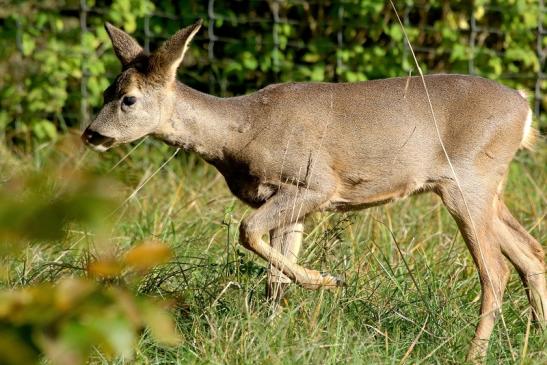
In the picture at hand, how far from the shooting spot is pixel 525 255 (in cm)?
489

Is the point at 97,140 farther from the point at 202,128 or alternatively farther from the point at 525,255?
the point at 525,255

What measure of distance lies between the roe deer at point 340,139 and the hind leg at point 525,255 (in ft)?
0.06

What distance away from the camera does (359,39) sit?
8.02 m

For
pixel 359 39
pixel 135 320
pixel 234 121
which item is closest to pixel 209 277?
pixel 234 121

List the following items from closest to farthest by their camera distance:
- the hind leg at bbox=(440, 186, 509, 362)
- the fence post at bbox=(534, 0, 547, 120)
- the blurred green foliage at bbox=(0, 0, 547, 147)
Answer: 1. the hind leg at bbox=(440, 186, 509, 362)
2. the fence post at bbox=(534, 0, 547, 120)
3. the blurred green foliage at bbox=(0, 0, 547, 147)

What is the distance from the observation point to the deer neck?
→ 4.67m

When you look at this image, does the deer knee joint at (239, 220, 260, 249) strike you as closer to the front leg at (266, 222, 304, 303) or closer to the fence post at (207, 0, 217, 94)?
the front leg at (266, 222, 304, 303)

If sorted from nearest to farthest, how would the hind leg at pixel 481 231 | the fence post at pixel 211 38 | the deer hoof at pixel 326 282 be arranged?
the deer hoof at pixel 326 282 → the hind leg at pixel 481 231 → the fence post at pixel 211 38

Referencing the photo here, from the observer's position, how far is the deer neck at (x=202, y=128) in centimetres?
467

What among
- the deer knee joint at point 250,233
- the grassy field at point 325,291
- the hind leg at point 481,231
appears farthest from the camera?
the hind leg at point 481,231

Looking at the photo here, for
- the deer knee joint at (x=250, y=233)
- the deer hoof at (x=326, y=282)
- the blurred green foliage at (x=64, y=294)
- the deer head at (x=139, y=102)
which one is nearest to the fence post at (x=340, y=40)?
the deer head at (x=139, y=102)

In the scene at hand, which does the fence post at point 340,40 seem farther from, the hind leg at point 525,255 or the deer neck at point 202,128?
the deer neck at point 202,128

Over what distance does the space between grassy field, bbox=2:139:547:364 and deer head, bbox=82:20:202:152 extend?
24cm

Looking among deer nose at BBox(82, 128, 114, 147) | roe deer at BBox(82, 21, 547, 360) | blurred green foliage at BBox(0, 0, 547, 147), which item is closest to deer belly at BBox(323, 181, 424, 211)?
roe deer at BBox(82, 21, 547, 360)
